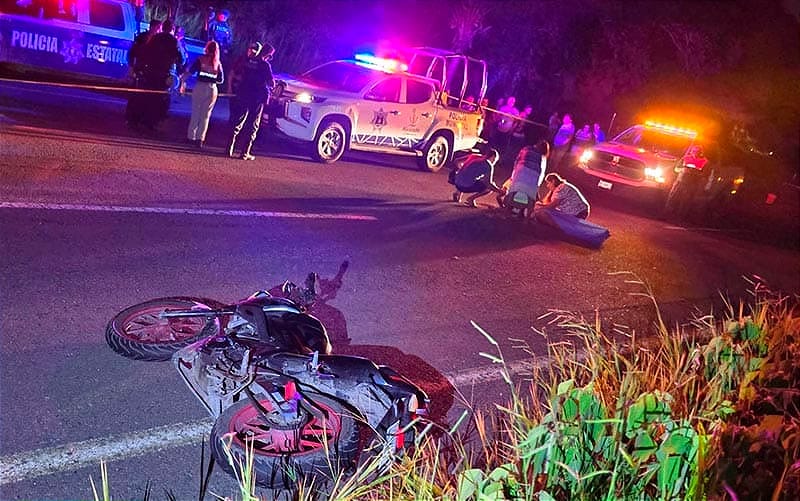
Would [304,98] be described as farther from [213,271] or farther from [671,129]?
[671,129]

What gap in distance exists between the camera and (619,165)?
14992 millimetres

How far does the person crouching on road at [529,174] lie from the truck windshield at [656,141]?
550cm

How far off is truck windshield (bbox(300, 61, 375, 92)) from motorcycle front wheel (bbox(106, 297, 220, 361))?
881 cm

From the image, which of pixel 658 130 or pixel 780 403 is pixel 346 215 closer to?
pixel 780 403

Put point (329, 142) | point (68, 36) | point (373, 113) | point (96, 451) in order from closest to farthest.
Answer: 1. point (96, 451)
2. point (329, 142)
3. point (373, 113)
4. point (68, 36)

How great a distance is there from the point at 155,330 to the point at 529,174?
7514 mm

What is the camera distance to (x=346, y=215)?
29.7ft

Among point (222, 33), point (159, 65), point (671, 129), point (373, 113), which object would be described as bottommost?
point (159, 65)

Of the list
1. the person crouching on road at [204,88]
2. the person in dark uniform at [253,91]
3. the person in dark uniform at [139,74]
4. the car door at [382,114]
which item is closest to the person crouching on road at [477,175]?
the car door at [382,114]

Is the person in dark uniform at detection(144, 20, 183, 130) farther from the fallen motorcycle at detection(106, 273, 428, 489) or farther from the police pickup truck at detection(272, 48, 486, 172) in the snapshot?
the fallen motorcycle at detection(106, 273, 428, 489)

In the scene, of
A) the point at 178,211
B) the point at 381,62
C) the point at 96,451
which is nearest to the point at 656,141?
the point at 381,62

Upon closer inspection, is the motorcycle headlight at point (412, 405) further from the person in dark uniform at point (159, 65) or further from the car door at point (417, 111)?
the car door at point (417, 111)

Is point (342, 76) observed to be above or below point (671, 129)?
below

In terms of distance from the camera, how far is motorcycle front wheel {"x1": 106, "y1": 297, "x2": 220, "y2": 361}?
4133 mm
